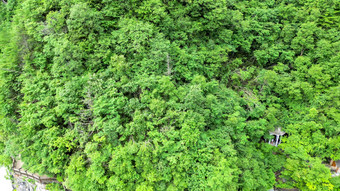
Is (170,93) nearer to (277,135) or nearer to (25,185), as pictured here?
(277,135)

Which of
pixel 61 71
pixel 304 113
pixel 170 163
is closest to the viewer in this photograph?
pixel 170 163

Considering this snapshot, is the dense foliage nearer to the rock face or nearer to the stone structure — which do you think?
the stone structure

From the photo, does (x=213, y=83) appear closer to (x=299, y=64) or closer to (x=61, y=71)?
(x=299, y=64)

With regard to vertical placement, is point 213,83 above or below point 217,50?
below

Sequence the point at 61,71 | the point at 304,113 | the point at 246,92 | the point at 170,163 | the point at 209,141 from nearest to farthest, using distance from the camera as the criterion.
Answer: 1. the point at 170,163
2. the point at 209,141
3. the point at 61,71
4. the point at 304,113
5. the point at 246,92

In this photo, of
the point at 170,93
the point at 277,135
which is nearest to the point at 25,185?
the point at 170,93

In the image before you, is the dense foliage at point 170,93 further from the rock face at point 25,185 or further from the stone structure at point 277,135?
the rock face at point 25,185

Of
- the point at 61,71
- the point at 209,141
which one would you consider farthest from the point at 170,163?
the point at 61,71

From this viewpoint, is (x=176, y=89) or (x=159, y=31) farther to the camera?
(x=159, y=31)
